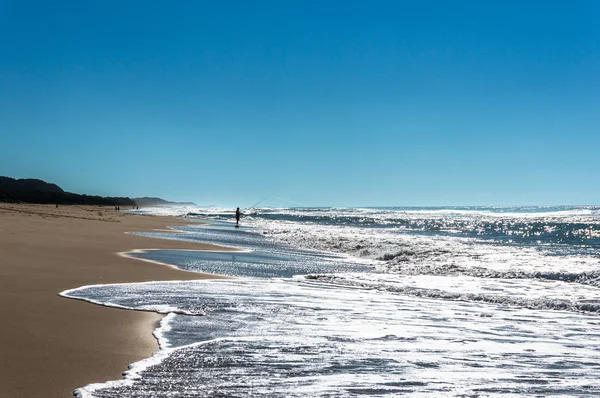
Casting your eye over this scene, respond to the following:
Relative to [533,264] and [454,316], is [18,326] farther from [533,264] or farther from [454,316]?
[533,264]

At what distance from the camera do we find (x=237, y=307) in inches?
278

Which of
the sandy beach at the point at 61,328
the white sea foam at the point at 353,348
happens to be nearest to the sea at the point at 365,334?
the white sea foam at the point at 353,348

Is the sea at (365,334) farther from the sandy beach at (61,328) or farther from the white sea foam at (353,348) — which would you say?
the sandy beach at (61,328)

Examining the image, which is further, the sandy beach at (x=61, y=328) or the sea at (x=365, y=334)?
the sea at (x=365, y=334)

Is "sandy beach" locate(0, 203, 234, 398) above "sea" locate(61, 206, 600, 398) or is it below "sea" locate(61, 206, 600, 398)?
above

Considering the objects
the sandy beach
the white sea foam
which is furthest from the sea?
the sandy beach

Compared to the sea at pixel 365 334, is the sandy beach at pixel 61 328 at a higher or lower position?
higher

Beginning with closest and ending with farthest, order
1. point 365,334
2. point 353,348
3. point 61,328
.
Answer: point 353,348, point 61,328, point 365,334

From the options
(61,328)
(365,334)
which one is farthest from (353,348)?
(61,328)

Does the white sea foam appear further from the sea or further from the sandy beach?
the sandy beach

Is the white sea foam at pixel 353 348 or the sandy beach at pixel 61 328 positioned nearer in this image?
the sandy beach at pixel 61 328

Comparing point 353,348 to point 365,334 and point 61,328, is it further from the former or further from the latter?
point 61,328

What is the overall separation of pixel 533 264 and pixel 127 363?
474 inches

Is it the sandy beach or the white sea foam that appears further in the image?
the white sea foam
